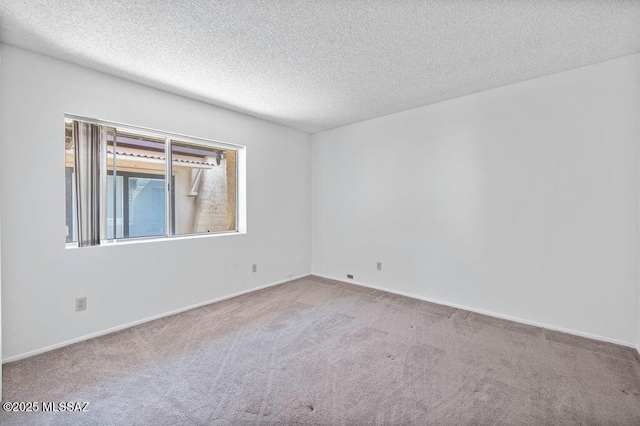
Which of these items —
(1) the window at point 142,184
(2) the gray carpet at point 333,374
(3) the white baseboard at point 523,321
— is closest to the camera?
(2) the gray carpet at point 333,374

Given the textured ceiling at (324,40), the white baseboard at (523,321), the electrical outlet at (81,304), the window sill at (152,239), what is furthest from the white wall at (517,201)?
the electrical outlet at (81,304)

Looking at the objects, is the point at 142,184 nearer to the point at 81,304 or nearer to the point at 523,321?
the point at 81,304

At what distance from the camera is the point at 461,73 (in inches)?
110

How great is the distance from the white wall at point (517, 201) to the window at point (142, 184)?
2159 millimetres

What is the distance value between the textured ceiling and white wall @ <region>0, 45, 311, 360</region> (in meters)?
0.23

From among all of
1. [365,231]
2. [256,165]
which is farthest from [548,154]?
[256,165]

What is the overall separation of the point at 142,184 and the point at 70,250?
1.07 m

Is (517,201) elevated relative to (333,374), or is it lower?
elevated

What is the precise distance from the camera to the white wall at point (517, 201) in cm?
256

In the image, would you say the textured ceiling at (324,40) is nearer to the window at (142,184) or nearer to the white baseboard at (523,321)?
the window at (142,184)

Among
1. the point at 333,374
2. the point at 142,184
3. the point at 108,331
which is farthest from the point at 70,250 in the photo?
the point at 333,374

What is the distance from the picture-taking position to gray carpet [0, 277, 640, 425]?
1.71 metres

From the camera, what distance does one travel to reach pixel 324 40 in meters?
2.22

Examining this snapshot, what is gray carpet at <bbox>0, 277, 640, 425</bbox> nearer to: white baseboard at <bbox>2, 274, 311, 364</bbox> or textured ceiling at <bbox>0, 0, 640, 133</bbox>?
white baseboard at <bbox>2, 274, 311, 364</bbox>
